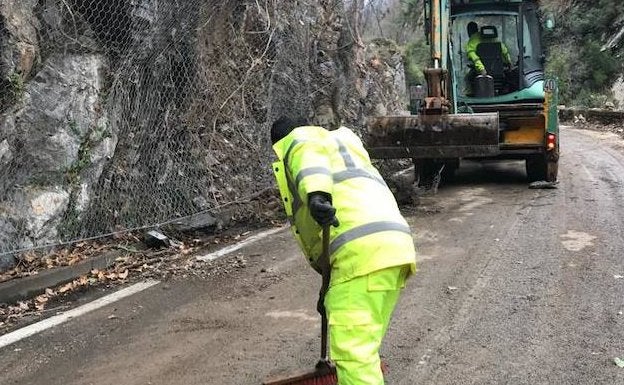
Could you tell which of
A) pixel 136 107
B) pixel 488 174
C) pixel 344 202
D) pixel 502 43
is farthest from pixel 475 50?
pixel 344 202

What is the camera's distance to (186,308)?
16.8 feet

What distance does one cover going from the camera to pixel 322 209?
287 cm

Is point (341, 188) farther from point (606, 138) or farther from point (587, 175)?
point (606, 138)

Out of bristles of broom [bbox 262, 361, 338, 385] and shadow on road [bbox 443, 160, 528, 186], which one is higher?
bristles of broom [bbox 262, 361, 338, 385]

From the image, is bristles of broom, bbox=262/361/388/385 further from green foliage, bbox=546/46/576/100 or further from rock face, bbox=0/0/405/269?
green foliage, bbox=546/46/576/100

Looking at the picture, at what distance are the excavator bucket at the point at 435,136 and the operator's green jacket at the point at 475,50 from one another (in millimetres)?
2196

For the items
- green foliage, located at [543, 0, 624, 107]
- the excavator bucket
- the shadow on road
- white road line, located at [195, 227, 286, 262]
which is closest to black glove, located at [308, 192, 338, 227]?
white road line, located at [195, 227, 286, 262]

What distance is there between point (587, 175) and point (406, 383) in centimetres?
905

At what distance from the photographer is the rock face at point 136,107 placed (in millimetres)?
5992

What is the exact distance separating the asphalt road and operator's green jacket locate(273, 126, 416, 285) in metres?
1.11

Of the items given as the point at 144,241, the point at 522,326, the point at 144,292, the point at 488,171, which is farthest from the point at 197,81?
the point at 488,171

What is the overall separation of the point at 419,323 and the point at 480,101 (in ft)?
24.3

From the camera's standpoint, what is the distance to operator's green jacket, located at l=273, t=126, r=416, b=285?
2.99 meters

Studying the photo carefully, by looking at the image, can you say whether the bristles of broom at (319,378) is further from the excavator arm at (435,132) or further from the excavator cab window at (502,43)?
the excavator cab window at (502,43)
